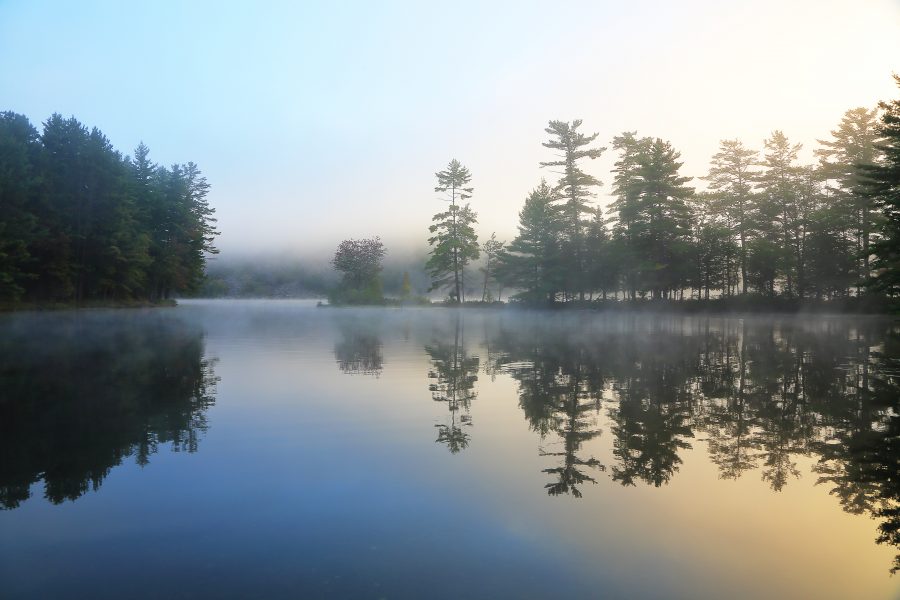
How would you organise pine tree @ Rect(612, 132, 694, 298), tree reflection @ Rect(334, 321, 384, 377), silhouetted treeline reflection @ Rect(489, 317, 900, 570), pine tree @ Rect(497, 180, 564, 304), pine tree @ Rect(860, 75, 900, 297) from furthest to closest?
pine tree @ Rect(497, 180, 564, 304) < pine tree @ Rect(612, 132, 694, 298) < pine tree @ Rect(860, 75, 900, 297) < tree reflection @ Rect(334, 321, 384, 377) < silhouetted treeline reflection @ Rect(489, 317, 900, 570)

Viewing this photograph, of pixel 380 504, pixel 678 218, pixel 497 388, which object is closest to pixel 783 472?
pixel 380 504

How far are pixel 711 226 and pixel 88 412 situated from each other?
5659 cm

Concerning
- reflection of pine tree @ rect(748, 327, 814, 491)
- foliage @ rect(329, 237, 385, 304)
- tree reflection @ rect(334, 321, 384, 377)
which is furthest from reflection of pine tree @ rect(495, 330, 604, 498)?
foliage @ rect(329, 237, 385, 304)

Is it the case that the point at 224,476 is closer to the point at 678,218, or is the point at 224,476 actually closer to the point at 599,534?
the point at 599,534

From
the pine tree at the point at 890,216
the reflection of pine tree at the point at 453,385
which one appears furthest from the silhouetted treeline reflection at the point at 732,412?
the pine tree at the point at 890,216

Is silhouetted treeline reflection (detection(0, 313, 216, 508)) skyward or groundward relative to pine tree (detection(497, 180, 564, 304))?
groundward

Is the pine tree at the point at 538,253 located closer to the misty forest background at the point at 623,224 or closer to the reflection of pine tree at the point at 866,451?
the misty forest background at the point at 623,224

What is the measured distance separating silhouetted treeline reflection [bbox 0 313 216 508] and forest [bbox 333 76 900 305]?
41750mm

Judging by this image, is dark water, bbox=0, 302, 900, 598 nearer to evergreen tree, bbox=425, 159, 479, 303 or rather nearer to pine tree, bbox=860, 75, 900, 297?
pine tree, bbox=860, 75, 900, 297

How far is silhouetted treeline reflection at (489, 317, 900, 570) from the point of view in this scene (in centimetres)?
590

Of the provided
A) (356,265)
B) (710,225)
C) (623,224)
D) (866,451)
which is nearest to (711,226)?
(710,225)

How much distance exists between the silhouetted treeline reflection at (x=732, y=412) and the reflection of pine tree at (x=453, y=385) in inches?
37.5

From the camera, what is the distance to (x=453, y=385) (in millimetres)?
11367

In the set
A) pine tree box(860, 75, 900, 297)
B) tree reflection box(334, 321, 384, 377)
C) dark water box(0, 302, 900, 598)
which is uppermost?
pine tree box(860, 75, 900, 297)
